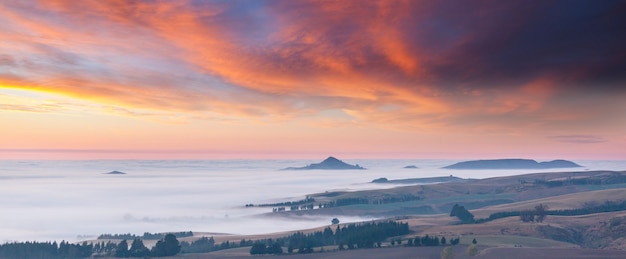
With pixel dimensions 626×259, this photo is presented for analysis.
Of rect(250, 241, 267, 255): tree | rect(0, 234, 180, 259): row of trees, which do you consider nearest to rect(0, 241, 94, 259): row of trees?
rect(0, 234, 180, 259): row of trees

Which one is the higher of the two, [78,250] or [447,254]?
[78,250]

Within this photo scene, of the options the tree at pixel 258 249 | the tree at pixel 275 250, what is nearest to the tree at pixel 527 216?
the tree at pixel 275 250

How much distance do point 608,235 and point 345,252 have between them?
264ft

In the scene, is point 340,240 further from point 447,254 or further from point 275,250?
point 447,254

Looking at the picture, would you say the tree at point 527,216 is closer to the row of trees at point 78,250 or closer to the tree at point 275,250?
the tree at point 275,250

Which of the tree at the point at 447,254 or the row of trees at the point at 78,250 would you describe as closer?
the tree at the point at 447,254

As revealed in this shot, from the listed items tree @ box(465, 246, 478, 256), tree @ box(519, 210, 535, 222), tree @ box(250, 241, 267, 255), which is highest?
tree @ box(519, 210, 535, 222)

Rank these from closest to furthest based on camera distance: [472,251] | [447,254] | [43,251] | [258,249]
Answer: [447,254] → [472,251] → [258,249] → [43,251]

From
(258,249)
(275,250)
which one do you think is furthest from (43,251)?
(275,250)

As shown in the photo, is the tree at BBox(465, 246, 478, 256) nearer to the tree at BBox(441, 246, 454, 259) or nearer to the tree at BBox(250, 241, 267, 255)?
the tree at BBox(441, 246, 454, 259)

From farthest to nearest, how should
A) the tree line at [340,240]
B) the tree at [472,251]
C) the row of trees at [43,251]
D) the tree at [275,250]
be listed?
the row of trees at [43,251]
the tree line at [340,240]
the tree at [275,250]
the tree at [472,251]

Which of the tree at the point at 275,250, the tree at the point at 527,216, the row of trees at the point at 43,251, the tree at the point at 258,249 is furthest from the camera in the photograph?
the tree at the point at 527,216

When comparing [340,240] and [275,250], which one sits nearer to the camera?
[275,250]

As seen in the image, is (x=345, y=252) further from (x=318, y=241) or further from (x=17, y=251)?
(x=17, y=251)
